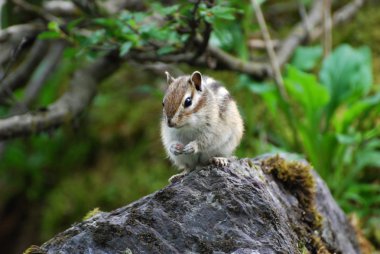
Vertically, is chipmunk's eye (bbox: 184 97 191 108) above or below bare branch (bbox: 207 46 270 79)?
above

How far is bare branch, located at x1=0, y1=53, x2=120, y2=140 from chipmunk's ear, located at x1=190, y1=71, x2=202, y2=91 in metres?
1.95

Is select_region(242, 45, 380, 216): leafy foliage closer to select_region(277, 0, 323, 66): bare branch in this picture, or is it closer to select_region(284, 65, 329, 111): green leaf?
select_region(284, 65, 329, 111): green leaf

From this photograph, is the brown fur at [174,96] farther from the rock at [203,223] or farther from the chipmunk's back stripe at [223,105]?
the rock at [203,223]

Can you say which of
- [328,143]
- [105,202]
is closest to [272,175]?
[328,143]

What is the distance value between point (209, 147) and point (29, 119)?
2.07m

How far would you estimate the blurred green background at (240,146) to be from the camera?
617cm

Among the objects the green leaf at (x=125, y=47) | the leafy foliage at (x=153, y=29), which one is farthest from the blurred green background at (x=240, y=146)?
the green leaf at (x=125, y=47)

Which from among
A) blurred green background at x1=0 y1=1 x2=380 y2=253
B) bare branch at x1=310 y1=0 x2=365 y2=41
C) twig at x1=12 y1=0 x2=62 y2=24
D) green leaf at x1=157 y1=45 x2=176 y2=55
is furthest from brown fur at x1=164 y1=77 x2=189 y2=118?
bare branch at x1=310 y1=0 x2=365 y2=41

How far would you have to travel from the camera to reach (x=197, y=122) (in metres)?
3.84

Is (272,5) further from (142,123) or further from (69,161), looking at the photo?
(69,161)

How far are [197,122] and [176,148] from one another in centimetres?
22

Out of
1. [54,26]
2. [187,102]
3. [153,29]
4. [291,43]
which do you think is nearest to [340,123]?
[291,43]

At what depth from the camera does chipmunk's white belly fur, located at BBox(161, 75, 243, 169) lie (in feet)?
12.7

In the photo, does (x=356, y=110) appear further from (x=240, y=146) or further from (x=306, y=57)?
(x=240, y=146)
